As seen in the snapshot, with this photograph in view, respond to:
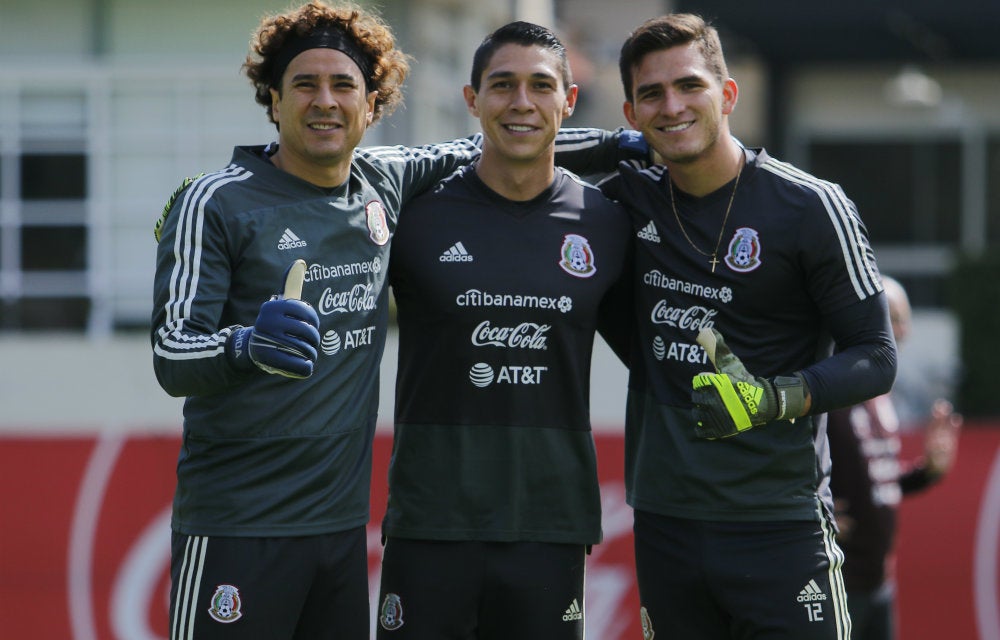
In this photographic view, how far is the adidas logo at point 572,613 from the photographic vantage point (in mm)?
3992

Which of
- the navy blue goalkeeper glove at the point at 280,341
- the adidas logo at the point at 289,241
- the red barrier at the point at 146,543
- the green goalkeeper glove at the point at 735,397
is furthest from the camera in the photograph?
the red barrier at the point at 146,543

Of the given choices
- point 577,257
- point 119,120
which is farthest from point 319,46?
point 119,120

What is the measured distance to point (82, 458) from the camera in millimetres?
6527

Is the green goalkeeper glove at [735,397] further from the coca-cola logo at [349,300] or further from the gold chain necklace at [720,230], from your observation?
the coca-cola logo at [349,300]

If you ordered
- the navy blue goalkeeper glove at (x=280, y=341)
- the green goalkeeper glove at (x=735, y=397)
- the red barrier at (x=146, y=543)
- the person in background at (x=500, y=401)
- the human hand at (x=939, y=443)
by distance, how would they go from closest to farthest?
the navy blue goalkeeper glove at (x=280, y=341) < the green goalkeeper glove at (x=735, y=397) < the person in background at (x=500, y=401) < the human hand at (x=939, y=443) < the red barrier at (x=146, y=543)

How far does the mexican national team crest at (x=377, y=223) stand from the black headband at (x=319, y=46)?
15.6 inches

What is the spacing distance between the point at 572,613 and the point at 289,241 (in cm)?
140

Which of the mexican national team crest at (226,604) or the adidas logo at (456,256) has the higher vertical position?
the adidas logo at (456,256)

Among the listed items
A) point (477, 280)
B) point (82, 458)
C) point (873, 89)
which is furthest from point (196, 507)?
point (873, 89)

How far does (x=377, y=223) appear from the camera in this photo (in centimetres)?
393

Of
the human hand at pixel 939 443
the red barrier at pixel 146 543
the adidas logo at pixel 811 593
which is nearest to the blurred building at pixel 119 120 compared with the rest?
the red barrier at pixel 146 543

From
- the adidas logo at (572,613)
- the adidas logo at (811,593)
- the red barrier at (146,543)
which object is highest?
the adidas logo at (811,593)

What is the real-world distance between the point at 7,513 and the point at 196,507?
123 inches

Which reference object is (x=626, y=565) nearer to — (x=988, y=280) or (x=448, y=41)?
(x=988, y=280)
